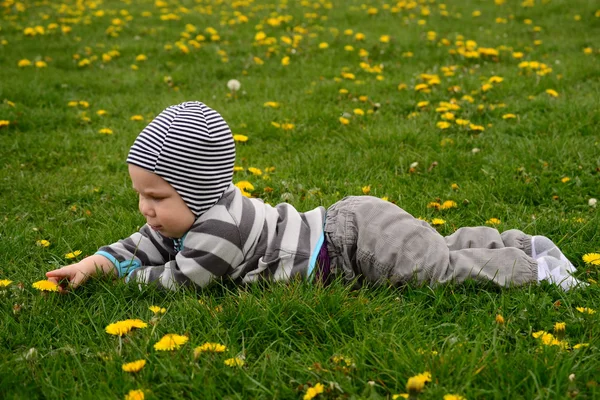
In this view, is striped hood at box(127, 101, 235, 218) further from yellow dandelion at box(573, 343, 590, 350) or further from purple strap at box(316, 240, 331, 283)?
yellow dandelion at box(573, 343, 590, 350)

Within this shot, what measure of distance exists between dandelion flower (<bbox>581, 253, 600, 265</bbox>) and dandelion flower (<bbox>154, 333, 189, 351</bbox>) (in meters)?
1.85

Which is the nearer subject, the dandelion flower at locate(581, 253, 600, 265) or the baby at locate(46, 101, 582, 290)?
the baby at locate(46, 101, 582, 290)

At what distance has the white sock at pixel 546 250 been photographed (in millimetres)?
2758

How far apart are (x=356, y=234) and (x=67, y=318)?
4.21 ft

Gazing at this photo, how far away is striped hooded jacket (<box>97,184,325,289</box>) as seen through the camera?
8.28 ft

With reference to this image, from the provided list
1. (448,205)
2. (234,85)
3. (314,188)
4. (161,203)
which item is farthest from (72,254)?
(234,85)

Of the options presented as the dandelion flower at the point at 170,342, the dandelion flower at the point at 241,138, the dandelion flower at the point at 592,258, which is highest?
the dandelion flower at the point at 170,342

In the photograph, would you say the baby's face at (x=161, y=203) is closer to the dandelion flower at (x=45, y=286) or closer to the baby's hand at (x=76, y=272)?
the baby's hand at (x=76, y=272)

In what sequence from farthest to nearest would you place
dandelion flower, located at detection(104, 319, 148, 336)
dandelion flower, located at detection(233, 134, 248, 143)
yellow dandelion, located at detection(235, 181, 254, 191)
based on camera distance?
1. dandelion flower, located at detection(233, 134, 248, 143)
2. yellow dandelion, located at detection(235, 181, 254, 191)
3. dandelion flower, located at detection(104, 319, 148, 336)

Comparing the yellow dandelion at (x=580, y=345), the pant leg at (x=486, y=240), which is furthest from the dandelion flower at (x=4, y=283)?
the yellow dandelion at (x=580, y=345)

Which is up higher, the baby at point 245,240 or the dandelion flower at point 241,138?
the baby at point 245,240

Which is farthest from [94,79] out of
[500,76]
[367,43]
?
[500,76]

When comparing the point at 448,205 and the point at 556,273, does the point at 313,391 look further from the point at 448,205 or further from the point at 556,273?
the point at 448,205

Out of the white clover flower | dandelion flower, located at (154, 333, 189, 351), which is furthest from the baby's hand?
the white clover flower
